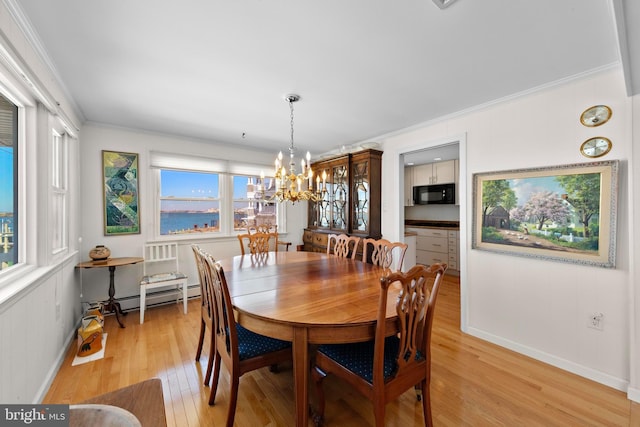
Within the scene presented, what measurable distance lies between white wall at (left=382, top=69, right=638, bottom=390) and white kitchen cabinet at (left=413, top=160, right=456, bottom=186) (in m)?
2.29

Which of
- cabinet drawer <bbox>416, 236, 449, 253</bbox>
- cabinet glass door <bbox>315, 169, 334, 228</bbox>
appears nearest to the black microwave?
cabinet drawer <bbox>416, 236, 449, 253</bbox>

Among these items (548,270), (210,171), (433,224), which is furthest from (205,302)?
(433,224)

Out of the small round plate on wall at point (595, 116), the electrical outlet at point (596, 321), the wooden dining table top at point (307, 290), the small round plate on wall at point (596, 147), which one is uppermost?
the small round plate on wall at point (595, 116)

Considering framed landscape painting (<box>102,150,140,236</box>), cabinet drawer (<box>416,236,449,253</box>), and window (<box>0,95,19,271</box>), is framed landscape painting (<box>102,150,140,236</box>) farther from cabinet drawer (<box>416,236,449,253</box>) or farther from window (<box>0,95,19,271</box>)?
cabinet drawer (<box>416,236,449,253</box>)

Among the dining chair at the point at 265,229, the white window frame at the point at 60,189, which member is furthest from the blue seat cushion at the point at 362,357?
the white window frame at the point at 60,189

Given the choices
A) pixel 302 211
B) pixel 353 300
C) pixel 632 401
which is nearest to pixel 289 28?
pixel 353 300

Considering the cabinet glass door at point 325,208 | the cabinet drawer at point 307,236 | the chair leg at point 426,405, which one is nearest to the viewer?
the chair leg at point 426,405

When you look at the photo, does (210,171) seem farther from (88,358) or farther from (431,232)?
(431,232)

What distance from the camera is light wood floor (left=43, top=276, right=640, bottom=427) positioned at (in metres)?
1.69

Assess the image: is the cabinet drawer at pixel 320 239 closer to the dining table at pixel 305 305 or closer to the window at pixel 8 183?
the dining table at pixel 305 305

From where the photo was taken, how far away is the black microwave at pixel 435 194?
511 cm

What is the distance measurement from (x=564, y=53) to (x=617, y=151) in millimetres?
852

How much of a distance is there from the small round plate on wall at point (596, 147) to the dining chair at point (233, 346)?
272 centimetres

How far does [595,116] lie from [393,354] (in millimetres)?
2421
